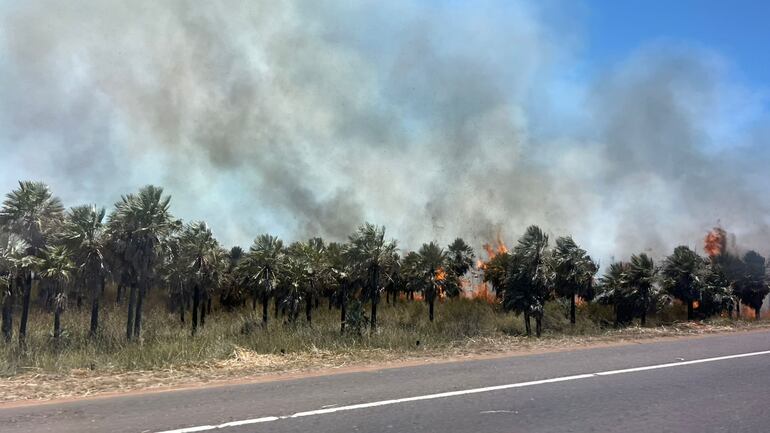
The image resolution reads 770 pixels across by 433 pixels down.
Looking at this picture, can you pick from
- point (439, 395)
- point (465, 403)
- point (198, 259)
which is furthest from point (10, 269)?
point (465, 403)

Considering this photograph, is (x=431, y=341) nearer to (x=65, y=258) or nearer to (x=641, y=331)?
(x=641, y=331)

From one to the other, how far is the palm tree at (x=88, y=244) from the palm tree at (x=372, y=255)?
1498 cm

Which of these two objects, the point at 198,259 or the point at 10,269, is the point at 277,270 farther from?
the point at 10,269

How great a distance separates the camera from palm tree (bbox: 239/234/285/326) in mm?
37594

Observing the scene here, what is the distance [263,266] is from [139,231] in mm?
10997

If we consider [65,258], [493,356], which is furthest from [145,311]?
[493,356]

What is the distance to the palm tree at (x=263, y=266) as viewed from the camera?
123 ft

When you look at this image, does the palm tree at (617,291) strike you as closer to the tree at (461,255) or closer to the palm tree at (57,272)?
the tree at (461,255)

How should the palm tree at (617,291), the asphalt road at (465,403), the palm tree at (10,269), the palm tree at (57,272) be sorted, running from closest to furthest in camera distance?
the asphalt road at (465,403)
the palm tree at (10,269)
the palm tree at (57,272)
the palm tree at (617,291)

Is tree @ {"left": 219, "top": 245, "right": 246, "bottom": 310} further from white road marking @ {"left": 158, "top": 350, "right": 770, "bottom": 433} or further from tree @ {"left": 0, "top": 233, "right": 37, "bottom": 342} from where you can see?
white road marking @ {"left": 158, "top": 350, "right": 770, "bottom": 433}

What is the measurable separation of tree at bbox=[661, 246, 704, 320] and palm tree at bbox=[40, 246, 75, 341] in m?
35.9

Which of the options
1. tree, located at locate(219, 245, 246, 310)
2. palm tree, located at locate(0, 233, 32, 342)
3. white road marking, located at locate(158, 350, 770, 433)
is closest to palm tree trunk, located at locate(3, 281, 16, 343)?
palm tree, located at locate(0, 233, 32, 342)

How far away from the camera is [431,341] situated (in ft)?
45.0

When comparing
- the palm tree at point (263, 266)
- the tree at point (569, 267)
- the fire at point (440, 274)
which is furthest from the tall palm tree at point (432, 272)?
the palm tree at point (263, 266)
